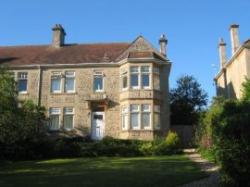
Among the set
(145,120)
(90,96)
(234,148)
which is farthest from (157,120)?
(234,148)

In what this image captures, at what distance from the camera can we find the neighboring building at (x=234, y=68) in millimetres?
31594

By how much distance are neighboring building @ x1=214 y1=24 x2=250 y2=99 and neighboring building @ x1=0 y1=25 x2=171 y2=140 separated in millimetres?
6037

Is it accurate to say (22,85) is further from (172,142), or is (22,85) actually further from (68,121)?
(172,142)

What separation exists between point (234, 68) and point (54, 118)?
16.9 m

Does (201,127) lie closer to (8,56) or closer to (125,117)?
(125,117)

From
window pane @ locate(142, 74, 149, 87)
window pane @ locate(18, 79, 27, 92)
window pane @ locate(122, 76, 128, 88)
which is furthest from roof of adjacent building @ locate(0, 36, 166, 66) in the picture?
window pane @ locate(122, 76, 128, 88)

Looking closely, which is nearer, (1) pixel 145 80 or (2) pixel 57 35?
(1) pixel 145 80

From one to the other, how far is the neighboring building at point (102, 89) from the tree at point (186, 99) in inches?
484

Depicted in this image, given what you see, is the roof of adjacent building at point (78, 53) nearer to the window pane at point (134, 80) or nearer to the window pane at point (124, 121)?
the window pane at point (134, 80)

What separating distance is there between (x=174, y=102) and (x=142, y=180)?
118 ft

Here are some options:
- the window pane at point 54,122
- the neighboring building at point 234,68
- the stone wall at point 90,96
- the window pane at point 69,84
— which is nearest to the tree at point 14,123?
the window pane at point 54,122

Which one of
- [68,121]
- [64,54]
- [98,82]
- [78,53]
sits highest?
[78,53]

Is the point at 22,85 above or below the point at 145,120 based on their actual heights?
above

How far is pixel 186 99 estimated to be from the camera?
5178 cm
